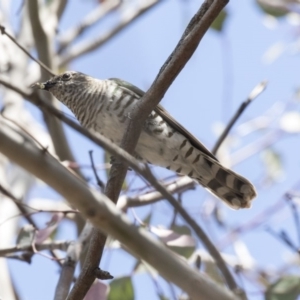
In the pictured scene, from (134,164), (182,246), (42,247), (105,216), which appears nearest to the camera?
(105,216)

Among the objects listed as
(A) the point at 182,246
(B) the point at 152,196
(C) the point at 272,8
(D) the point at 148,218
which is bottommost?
(A) the point at 182,246

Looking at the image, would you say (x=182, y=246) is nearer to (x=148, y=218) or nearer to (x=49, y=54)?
(x=148, y=218)

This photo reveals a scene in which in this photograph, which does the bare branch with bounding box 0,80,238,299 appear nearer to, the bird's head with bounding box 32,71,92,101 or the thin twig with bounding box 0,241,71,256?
the thin twig with bounding box 0,241,71,256

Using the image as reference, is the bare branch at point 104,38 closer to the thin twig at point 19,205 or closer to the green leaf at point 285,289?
the thin twig at point 19,205

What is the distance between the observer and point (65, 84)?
12.2 ft

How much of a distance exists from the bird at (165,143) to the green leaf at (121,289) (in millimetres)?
649

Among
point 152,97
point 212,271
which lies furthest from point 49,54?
point 152,97

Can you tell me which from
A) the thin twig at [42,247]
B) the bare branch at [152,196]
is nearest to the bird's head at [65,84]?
the bare branch at [152,196]

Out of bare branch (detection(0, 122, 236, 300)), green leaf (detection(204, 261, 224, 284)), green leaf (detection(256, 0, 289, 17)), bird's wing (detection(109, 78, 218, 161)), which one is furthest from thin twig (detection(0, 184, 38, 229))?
green leaf (detection(256, 0, 289, 17))

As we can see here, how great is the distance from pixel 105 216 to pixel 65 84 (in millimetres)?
2528

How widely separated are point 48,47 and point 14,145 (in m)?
3.30

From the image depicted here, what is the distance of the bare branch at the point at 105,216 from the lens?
1.17 meters

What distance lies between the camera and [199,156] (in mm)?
3359

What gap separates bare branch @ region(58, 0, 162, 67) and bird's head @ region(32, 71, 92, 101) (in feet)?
6.44
